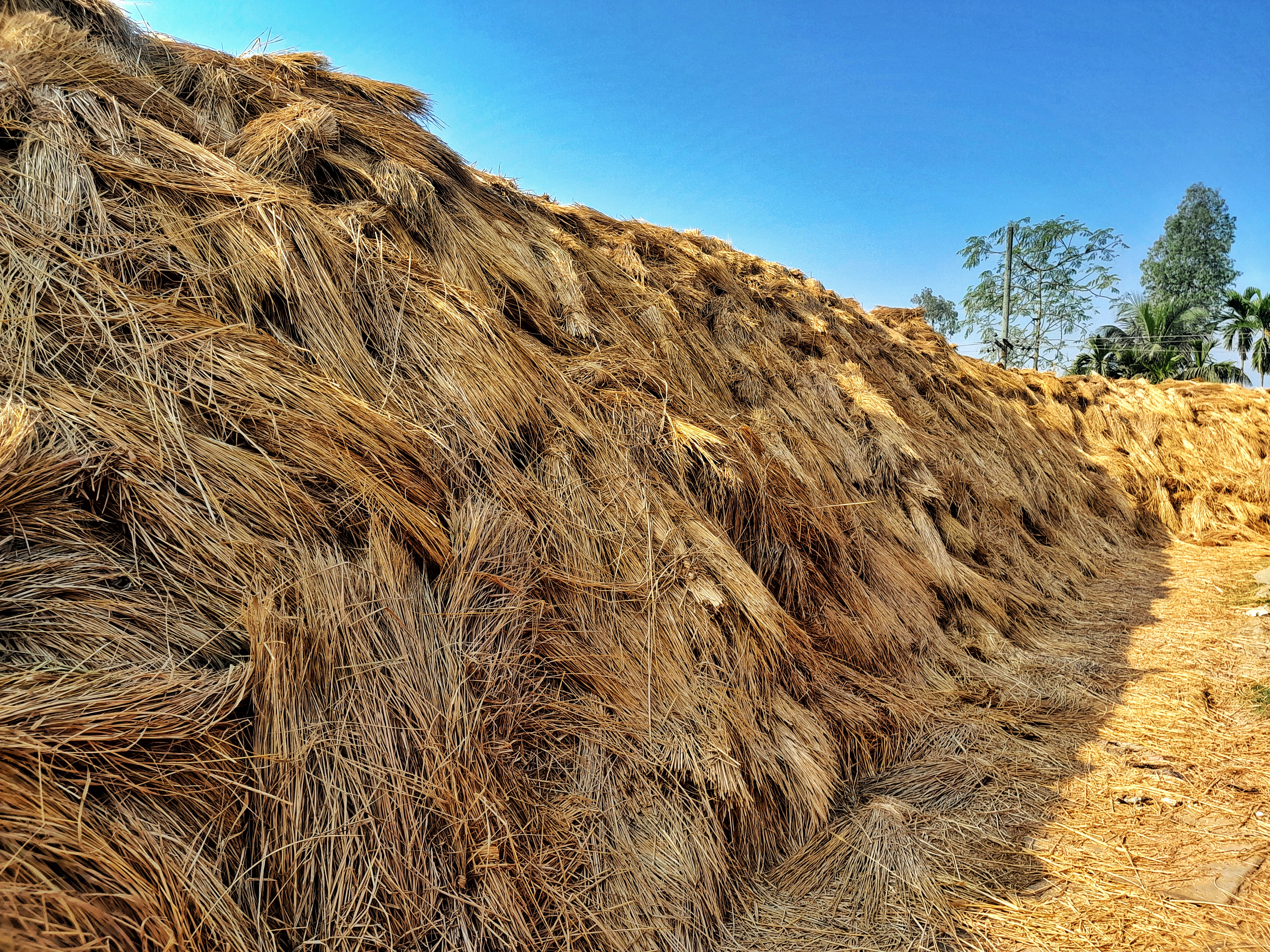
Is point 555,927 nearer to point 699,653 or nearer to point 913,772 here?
point 699,653

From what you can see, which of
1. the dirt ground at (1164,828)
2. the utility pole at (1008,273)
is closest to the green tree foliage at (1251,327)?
the utility pole at (1008,273)

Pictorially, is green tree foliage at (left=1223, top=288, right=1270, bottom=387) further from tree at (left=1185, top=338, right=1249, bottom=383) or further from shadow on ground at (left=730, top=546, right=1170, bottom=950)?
shadow on ground at (left=730, top=546, right=1170, bottom=950)

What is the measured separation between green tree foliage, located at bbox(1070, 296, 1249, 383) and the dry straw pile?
89.9ft

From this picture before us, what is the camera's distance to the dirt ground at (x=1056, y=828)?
1.84 metres

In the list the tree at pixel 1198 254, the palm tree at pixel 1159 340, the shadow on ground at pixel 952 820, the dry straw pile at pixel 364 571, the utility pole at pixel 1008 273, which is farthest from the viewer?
the tree at pixel 1198 254

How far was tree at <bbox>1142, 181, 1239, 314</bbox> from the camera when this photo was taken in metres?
32.4

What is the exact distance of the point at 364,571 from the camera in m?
1.65

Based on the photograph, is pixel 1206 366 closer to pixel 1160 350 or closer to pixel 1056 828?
pixel 1160 350

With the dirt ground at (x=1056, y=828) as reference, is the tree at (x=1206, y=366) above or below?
above

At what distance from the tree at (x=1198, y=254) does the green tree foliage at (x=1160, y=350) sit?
7.33 metres

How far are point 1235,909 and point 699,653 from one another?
1.65 m

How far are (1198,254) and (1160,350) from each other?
41.4 ft

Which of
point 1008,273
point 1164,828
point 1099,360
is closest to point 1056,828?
point 1164,828

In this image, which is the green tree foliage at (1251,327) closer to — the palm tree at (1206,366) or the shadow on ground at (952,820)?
the palm tree at (1206,366)
